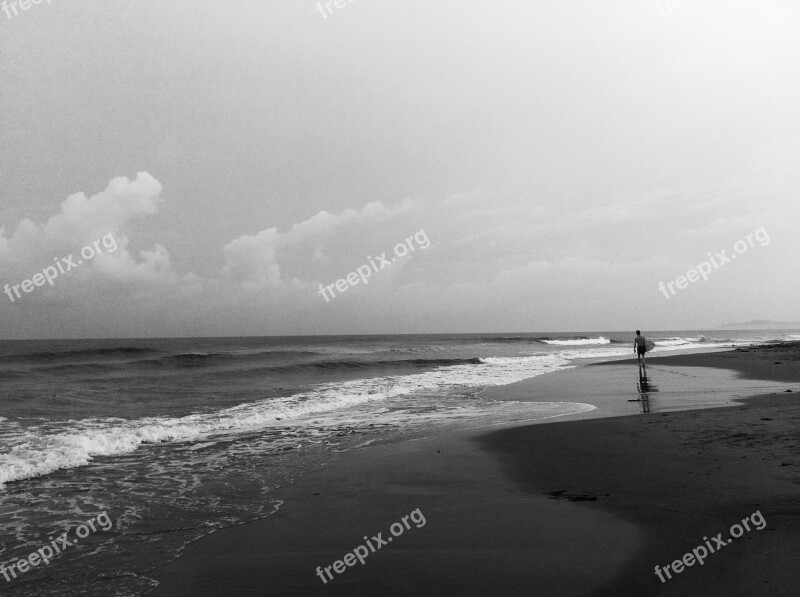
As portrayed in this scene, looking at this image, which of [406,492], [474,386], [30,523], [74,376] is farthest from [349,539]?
[74,376]

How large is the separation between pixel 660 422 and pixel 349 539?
26.8ft

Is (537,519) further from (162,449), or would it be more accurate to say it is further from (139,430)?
(139,430)

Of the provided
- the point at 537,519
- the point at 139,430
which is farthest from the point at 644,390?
the point at 139,430

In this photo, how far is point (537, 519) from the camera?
227 inches

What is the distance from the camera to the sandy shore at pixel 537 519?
14.2ft

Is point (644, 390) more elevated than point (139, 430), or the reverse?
point (139, 430)

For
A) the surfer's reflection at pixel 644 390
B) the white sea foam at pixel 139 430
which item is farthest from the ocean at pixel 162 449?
the surfer's reflection at pixel 644 390

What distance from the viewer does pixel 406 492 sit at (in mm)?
7133

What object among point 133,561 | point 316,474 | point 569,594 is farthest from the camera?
point 316,474

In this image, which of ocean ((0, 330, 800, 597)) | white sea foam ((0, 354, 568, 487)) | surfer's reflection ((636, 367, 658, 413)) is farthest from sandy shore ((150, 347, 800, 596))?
white sea foam ((0, 354, 568, 487))

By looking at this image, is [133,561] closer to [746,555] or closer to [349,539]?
[349,539]

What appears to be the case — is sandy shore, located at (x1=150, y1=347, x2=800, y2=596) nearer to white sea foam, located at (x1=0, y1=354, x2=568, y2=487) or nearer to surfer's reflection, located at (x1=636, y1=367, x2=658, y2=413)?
surfer's reflection, located at (x1=636, y1=367, x2=658, y2=413)

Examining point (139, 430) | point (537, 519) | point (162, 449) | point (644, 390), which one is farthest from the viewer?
point (644, 390)

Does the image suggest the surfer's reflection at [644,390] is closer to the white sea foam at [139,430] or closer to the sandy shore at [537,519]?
the sandy shore at [537,519]
